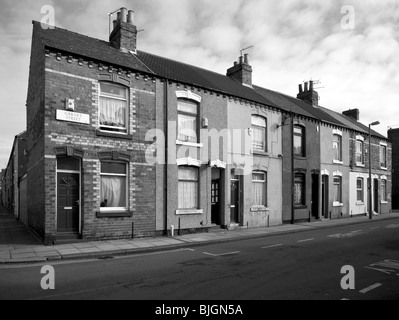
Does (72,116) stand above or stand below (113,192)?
above

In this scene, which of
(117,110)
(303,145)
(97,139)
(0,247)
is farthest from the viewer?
(303,145)

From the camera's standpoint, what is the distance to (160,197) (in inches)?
553

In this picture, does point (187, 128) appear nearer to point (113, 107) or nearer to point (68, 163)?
point (113, 107)

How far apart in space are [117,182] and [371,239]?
34.9ft

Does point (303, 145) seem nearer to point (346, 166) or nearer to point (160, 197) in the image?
point (346, 166)

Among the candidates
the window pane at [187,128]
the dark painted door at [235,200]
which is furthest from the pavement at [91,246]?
the window pane at [187,128]

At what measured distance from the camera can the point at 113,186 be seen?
13172 millimetres

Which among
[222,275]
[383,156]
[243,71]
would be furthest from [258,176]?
[383,156]

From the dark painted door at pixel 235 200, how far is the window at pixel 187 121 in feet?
10.9

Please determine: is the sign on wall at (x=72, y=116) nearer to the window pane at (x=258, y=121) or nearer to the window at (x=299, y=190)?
the window pane at (x=258, y=121)

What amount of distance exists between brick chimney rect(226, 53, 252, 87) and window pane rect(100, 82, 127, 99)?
9.95 m

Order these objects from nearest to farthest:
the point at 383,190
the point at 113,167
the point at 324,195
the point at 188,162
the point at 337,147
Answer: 1. the point at 113,167
2. the point at 188,162
3. the point at 324,195
4. the point at 337,147
5. the point at 383,190

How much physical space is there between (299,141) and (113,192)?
13.2 meters
